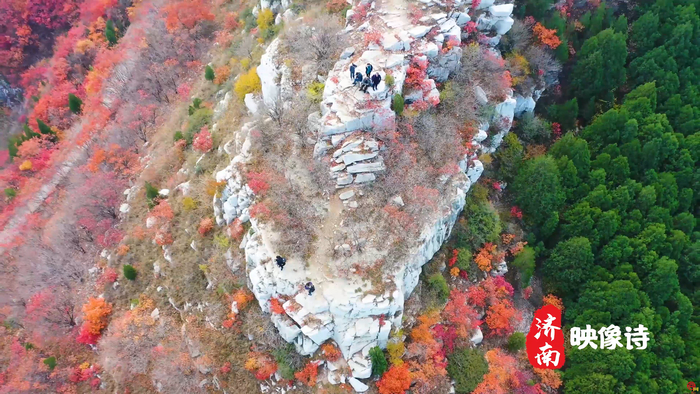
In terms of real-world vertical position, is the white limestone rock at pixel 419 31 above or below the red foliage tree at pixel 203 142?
above

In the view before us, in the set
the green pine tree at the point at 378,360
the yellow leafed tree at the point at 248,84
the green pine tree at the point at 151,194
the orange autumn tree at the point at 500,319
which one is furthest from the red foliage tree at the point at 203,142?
the orange autumn tree at the point at 500,319

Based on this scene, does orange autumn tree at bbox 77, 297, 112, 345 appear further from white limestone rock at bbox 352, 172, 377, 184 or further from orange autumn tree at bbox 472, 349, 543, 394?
orange autumn tree at bbox 472, 349, 543, 394

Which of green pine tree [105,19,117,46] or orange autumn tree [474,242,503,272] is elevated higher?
green pine tree [105,19,117,46]

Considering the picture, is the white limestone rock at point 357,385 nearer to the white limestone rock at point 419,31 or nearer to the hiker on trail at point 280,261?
the hiker on trail at point 280,261

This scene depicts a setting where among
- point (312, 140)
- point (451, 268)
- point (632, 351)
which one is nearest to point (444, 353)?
point (451, 268)

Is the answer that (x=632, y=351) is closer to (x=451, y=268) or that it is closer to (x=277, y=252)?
(x=451, y=268)

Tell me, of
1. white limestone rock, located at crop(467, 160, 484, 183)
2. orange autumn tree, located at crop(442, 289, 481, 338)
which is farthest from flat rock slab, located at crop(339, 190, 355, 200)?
white limestone rock, located at crop(467, 160, 484, 183)
